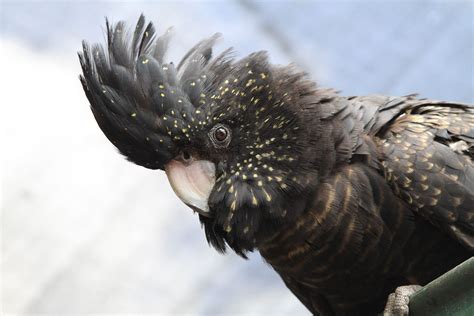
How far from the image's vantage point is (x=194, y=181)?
2.98 meters

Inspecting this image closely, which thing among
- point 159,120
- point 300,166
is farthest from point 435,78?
point 159,120

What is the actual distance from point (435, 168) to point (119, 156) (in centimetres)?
253

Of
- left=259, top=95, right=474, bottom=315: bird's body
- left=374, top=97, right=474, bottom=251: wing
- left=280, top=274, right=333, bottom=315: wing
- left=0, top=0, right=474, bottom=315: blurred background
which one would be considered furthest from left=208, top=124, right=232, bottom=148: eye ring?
left=0, top=0, right=474, bottom=315: blurred background

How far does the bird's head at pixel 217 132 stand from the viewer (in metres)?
2.96

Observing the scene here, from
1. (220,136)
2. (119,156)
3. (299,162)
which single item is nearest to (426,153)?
(299,162)

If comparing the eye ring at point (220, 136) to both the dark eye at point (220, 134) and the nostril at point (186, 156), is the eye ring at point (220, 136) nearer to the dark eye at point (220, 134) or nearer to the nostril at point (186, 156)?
the dark eye at point (220, 134)

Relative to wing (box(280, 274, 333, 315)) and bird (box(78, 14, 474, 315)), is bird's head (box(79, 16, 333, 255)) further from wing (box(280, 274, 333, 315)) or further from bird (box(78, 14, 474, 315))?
wing (box(280, 274, 333, 315))

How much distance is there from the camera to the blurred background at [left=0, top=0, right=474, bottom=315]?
440 cm

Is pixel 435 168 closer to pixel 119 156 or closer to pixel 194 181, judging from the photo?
pixel 194 181

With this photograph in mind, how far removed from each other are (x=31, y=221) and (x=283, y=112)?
2.54m

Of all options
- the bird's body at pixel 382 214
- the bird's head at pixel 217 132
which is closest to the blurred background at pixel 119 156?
the bird's head at pixel 217 132

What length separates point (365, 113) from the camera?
3.09 meters

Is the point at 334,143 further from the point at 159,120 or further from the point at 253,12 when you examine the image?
the point at 253,12

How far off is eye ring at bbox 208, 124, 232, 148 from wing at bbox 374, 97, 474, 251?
591 mm
